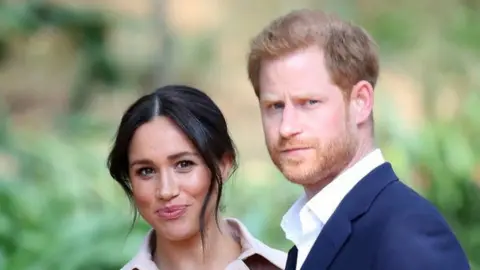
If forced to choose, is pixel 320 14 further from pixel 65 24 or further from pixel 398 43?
pixel 65 24

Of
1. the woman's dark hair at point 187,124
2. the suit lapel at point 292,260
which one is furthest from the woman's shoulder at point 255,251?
the suit lapel at point 292,260

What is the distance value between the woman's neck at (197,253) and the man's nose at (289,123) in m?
0.57

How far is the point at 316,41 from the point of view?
4.90ft

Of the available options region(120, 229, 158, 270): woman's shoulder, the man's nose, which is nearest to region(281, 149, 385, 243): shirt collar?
the man's nose

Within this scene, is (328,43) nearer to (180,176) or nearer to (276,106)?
(276,106)

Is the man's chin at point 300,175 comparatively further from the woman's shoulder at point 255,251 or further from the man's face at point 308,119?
the woman's shoulder at point 255,251

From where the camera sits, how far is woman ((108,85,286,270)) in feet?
6.18

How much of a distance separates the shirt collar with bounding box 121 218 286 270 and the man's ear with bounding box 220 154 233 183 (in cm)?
15

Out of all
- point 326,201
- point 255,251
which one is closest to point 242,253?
point 255,251

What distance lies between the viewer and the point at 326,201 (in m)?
Answer: 1.51

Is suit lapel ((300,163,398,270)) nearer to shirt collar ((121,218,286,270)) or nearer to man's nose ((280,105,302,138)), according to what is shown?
man's nose ((280,105,302,138))

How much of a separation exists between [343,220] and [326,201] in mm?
70

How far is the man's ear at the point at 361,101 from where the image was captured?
1.51 m

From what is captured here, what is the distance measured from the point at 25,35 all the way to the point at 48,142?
4.77ft
